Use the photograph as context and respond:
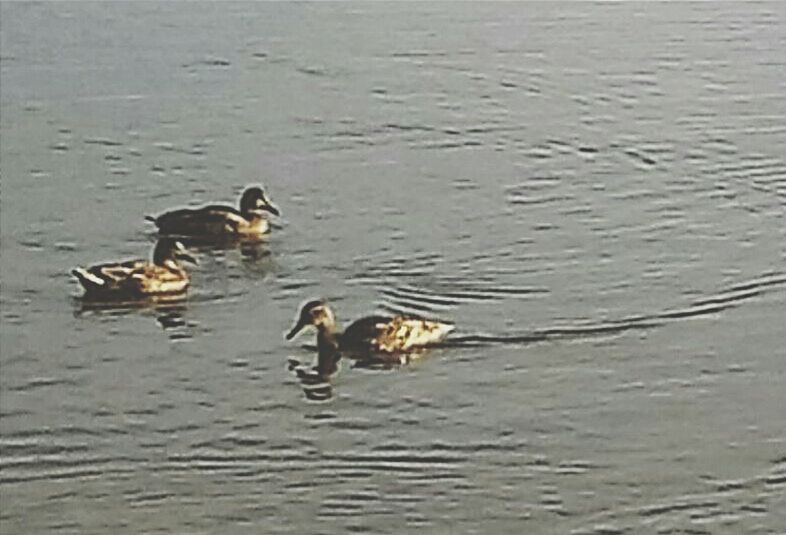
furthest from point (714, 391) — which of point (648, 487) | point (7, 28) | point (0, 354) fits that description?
point (7, 28)

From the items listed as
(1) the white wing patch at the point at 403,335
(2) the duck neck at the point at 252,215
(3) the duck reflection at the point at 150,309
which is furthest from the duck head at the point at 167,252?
(1) the white wing patch at the point at 403,335

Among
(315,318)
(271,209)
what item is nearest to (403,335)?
(315,318)

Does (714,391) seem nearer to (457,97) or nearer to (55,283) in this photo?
(55,283)

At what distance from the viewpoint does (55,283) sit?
11.8m

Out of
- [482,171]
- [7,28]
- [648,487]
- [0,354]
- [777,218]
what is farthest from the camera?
[7,28]

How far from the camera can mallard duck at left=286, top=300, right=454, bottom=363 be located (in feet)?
34.7

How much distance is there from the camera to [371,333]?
10625 mm

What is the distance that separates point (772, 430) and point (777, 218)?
3.78 metres

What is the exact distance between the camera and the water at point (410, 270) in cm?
892

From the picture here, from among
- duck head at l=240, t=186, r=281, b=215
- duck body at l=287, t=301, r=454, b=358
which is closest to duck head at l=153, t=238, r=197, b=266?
duck head at l=240, t=186, r=281, b=215

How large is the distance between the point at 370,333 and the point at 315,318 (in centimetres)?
30

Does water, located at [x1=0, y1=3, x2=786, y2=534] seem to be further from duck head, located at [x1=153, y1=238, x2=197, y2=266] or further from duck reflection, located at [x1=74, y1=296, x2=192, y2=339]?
duck head, located at [x1=153, y1=238, x2=197, y2=266]

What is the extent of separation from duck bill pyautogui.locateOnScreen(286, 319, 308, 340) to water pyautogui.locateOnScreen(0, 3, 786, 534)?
0.24 feet

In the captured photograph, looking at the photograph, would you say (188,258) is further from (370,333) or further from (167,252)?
(370,333)
